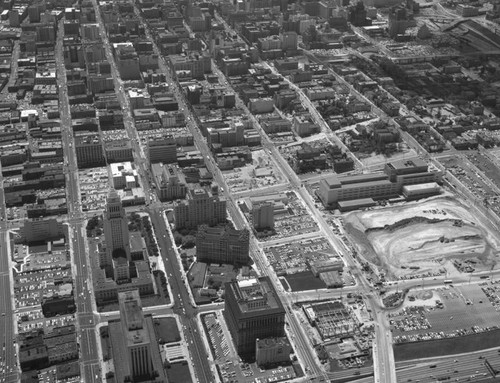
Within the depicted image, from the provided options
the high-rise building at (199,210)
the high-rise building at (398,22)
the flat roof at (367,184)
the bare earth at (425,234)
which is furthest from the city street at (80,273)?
the high-rise building at (398,22)

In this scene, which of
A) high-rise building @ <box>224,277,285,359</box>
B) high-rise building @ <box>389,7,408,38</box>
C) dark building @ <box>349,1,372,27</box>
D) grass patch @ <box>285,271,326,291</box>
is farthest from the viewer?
dark building @ <box>349,1,372,27</box>

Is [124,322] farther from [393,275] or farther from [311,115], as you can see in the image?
[311,115]

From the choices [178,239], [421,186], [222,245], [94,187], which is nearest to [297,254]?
[222,245]

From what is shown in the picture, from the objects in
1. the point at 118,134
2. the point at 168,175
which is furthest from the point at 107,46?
the point at 168,175

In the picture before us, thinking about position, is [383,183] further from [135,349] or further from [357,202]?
[135,349]

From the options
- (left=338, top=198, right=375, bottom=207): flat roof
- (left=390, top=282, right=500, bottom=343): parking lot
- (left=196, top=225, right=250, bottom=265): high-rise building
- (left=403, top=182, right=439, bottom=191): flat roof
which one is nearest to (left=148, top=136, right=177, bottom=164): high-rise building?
(left=196, top=225, right=250, bottom=265): high-rise building

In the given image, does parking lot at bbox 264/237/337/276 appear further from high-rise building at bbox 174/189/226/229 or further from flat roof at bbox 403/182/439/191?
flat roof at bbox 403/182/439/191
